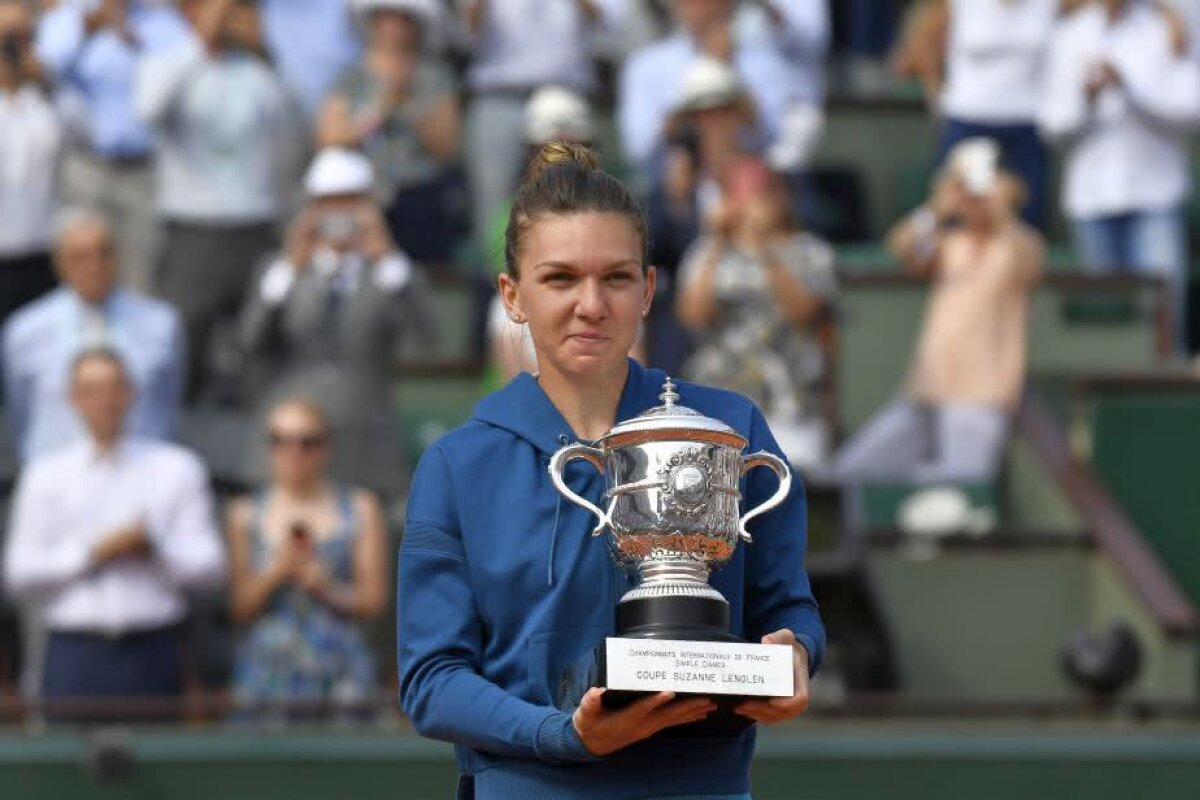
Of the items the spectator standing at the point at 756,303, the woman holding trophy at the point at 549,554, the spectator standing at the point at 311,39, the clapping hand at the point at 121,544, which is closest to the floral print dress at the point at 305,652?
the clapping hand at the point at 121,544

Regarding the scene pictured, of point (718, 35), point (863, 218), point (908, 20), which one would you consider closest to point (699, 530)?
point (718, 35)

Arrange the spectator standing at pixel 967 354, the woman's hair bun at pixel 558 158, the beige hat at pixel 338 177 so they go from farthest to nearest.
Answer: the spectator standing at pixel 967 354, the beige hat at pixel 338 177, the woman's hair bun at pixel 558 158

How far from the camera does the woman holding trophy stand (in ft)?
9.95

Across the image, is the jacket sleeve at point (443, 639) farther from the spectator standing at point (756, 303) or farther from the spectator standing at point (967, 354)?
the spectator standing at point (967, 354)

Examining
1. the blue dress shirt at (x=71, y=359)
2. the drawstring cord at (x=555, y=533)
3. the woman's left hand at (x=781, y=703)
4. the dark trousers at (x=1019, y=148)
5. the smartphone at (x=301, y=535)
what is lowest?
the woman's left hand at (x=781, y=703)

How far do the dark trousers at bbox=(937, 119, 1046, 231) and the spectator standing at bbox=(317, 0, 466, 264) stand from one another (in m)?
2.17

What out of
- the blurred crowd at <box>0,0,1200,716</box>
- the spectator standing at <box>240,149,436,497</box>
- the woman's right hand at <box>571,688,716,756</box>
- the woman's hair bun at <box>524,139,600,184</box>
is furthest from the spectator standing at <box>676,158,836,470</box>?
the woman's right hand at <box>571,688,716,756</box>

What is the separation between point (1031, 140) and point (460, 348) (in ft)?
8.50

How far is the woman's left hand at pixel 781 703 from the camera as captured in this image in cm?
286

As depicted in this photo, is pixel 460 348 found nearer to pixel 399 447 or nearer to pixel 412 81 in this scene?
pixel 412 81

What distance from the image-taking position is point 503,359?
8.30 m

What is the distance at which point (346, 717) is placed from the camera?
25.2ft

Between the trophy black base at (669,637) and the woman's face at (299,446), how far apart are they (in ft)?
16.7

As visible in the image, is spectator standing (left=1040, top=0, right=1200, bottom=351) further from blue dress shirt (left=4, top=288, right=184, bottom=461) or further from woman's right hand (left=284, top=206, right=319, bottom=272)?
blue dress shirt (left=4, top=288, right=184, bottom=461)
